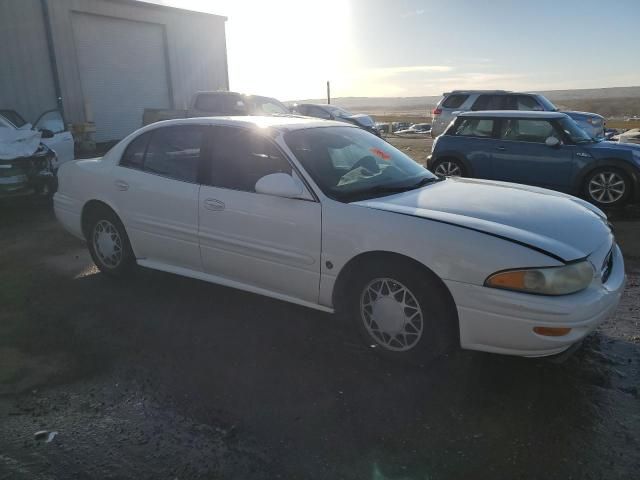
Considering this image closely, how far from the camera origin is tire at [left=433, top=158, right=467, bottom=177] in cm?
887

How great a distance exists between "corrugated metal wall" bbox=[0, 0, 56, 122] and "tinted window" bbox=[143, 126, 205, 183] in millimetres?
13397

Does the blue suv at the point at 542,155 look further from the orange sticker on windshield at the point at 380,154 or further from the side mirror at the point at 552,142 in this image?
the orange sticker on windshield at the point at 380,154

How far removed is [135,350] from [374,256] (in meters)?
1.82

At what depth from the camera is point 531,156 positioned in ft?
26.6

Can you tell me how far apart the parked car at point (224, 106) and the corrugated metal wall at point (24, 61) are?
4.18 metres

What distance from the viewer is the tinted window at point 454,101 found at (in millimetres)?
13938

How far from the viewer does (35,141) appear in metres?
8.70

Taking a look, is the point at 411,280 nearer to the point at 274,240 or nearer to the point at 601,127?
the point at 274,240

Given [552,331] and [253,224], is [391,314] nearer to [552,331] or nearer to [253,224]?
[552,331]

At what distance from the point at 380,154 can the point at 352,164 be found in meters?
0.39

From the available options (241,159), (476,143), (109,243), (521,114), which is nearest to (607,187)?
(521,114)

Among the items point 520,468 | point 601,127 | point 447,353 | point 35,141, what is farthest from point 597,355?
point 601,127

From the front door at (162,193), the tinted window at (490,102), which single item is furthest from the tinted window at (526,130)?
→ the front door at (162,193)

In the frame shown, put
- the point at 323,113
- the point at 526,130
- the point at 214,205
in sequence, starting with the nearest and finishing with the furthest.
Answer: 1. the point at 214,205
2. the point at 526,130
3. the point at 323,113
